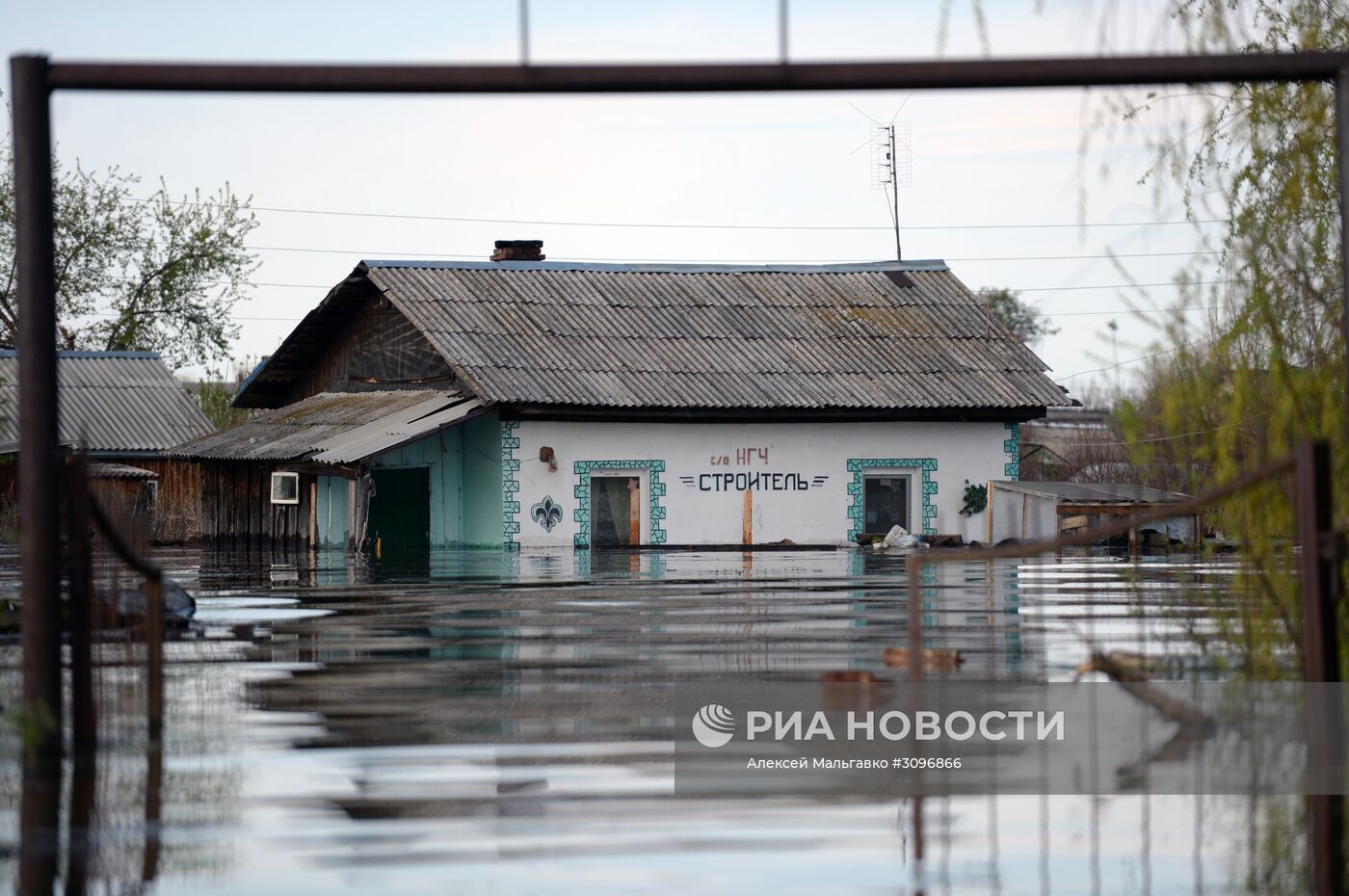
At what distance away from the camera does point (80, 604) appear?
7250 millimetres

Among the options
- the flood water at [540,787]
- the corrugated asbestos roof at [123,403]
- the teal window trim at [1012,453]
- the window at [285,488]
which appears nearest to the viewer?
the flood water at [540,787]

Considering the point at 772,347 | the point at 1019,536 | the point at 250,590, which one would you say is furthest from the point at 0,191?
the point at 250,590

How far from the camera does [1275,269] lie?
315 inches

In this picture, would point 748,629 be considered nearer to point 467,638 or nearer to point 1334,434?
point 467,638

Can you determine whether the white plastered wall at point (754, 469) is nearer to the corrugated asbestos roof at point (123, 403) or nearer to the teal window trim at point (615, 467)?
the teal window trim at point (615, 467)

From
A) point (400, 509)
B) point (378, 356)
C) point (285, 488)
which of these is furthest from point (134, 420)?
point (400, 509)

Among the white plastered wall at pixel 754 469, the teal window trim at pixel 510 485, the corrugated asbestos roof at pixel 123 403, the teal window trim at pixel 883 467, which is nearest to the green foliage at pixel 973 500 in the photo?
the white plastered wall at pixel 754 469

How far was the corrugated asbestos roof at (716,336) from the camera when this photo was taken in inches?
1248

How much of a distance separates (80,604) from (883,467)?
87.2 feet

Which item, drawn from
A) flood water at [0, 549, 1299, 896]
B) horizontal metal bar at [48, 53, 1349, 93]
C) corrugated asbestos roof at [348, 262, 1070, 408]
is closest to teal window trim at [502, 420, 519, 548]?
corrugated asbestos roof at [348, 262, 1070, 408]

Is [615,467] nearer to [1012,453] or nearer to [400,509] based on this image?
[400,509]

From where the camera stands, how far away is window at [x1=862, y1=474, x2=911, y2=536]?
3306 cm

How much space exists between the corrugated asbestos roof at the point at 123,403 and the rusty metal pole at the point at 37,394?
34.9 m

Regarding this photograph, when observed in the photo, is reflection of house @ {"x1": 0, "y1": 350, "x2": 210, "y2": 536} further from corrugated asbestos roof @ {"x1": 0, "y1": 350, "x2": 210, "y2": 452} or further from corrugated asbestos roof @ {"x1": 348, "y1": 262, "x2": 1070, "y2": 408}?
corrugated asbestos roof @ {"x1": 348, "y1": 262, "x2": 1070, "y2": 408}
